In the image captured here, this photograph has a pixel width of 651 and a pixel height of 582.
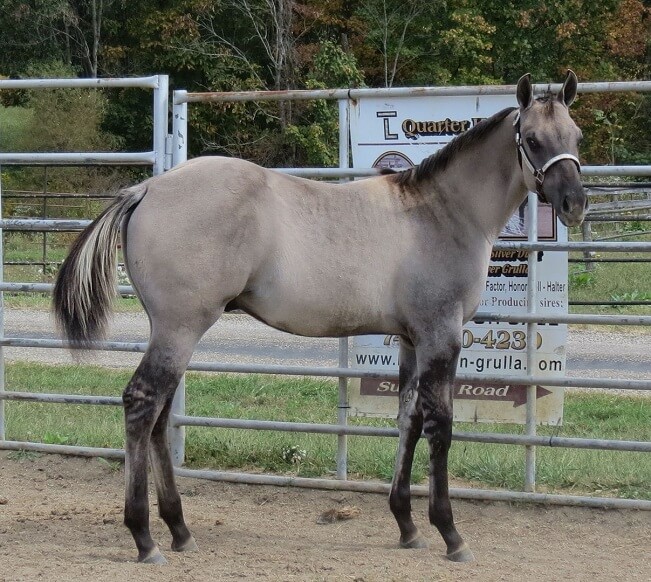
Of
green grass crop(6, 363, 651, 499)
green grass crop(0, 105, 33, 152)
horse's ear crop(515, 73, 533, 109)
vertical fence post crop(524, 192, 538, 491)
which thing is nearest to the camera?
horse's ear crop(515, 73, 533, 109)

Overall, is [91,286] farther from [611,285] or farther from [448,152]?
[611,285]

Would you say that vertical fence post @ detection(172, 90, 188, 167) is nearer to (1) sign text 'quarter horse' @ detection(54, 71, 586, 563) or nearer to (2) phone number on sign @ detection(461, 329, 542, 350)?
(1) sign text 'quarter horse' @ detection(54, 71, 586, 563)

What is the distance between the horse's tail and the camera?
14.6 feet

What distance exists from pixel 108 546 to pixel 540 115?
113 inches

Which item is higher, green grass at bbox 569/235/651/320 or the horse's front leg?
green grass at bbox 569/235/651/320

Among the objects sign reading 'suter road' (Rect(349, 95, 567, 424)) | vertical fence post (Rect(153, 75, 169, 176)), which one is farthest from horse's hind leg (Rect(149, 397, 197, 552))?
vertical fence post (Rect(153, 75, 169, 176))

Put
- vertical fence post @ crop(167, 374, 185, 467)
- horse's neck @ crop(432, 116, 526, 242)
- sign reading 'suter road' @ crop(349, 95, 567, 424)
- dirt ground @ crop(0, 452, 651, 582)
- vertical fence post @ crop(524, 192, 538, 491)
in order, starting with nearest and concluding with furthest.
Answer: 1. dirt ground @ crop(0, 452, 651, 582)
2. horse's neck @ crop(432, 116, 526, 242)
3. vertical fence post @ crop(524, 192, 538, 491)
4. sign reading 'suter road' @ crop(349, 95, 567, 424)
5. vertical fence post @ crop(167, 374, 185, 467)

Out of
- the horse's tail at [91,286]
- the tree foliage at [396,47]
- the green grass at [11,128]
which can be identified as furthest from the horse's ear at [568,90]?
the green grass at [11,128]

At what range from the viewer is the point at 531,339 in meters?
5.27

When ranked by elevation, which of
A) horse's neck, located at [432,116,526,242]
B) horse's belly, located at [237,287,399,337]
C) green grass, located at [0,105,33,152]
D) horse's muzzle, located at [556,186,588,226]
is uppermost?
green grass, located at [0,105,33,152]

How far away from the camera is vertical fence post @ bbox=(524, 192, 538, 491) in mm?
5203

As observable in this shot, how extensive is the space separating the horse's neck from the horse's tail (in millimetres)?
1502

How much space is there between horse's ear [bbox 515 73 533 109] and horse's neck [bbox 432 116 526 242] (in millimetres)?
184

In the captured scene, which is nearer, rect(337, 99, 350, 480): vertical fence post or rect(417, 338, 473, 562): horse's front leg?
rect(417, 338, 473, 562): horse's front leg
